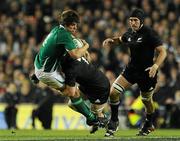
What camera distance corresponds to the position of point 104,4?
86.5 ft

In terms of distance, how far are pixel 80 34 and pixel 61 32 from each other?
1113cm

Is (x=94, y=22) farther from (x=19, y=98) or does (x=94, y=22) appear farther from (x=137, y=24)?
(x=137, y=24)

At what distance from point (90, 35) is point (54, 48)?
35.3 feet

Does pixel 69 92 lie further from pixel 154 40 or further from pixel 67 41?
pixel 154 40

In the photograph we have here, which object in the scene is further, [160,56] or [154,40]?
[154,40]

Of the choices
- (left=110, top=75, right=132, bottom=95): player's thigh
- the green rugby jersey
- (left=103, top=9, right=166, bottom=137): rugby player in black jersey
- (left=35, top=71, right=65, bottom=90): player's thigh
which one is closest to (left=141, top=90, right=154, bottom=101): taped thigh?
(left=103, top=9, right=166, bottom=137): rugby player in black jersey

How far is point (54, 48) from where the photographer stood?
14.1 meters

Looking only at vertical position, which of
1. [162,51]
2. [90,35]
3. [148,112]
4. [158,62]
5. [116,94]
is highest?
[162,51]

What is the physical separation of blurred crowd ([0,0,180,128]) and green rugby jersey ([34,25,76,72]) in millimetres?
7276

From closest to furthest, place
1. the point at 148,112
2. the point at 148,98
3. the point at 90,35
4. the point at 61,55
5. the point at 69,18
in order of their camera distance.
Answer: the point at 69,18 → the point at 61,55 → the point at 148,98 → the point at 148,112 → the point at 90,35

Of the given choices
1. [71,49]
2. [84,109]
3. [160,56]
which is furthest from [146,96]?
[71,49]

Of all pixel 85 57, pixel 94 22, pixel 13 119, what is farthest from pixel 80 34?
pixel 85 57

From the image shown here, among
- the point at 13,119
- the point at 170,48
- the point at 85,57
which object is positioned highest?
the point at 85,57

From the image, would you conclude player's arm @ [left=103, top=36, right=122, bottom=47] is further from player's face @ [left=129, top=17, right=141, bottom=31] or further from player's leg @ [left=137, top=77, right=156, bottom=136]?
player's leg @ [left=137, top=77, right=156, bottom=136]
